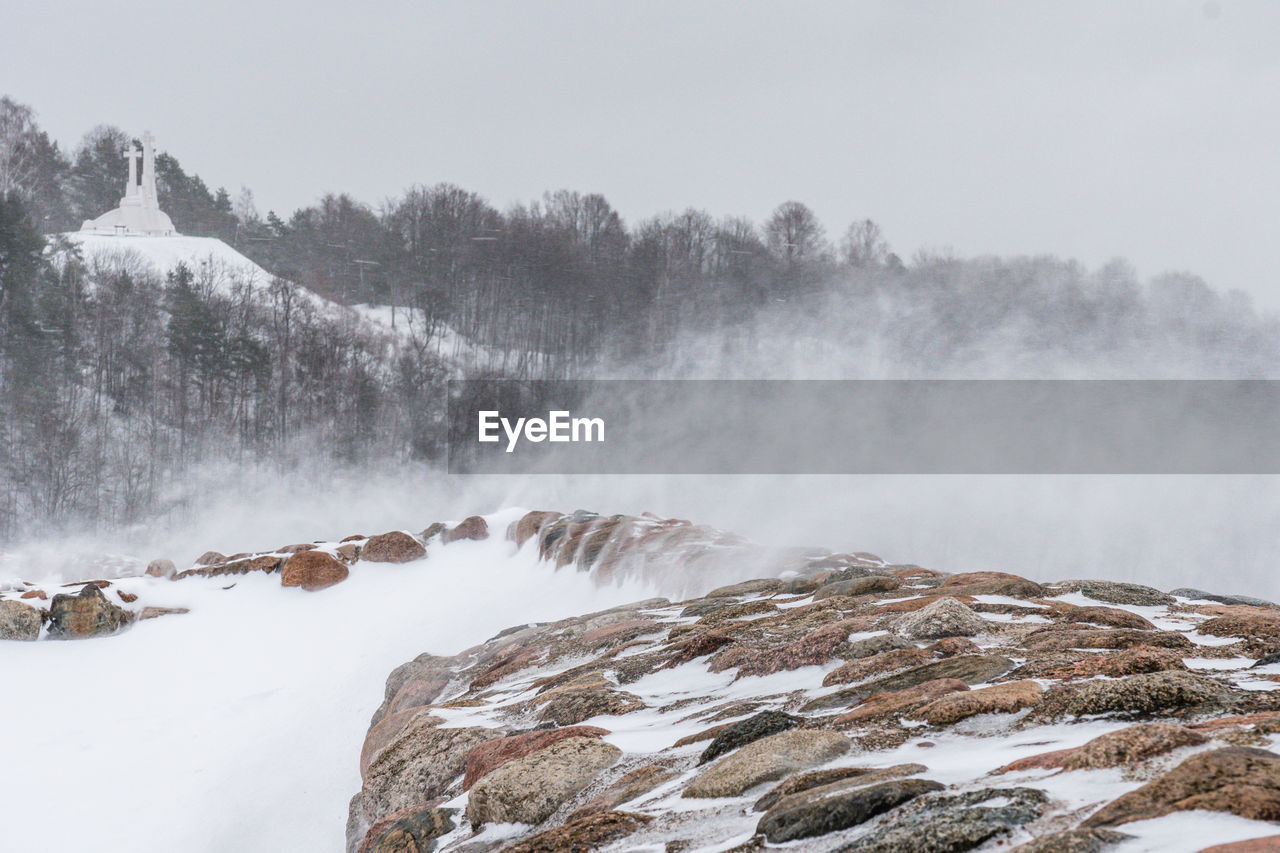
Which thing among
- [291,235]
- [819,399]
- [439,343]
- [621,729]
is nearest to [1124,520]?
[819,399]

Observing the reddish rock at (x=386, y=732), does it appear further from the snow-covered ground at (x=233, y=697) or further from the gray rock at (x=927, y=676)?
the gray rock at (x=927, y=676)

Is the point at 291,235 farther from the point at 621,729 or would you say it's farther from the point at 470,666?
the point at 621,729

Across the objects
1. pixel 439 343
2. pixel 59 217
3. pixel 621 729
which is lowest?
pixel 621 729

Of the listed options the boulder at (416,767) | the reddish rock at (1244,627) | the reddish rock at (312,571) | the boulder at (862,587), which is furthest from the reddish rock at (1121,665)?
the reddish rock at (312,571)

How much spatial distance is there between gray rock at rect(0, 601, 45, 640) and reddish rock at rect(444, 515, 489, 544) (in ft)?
21.9

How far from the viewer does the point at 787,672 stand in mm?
5055

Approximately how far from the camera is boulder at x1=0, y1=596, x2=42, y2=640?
12.5 meters

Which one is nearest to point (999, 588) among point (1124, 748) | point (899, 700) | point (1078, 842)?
point (899, 700)

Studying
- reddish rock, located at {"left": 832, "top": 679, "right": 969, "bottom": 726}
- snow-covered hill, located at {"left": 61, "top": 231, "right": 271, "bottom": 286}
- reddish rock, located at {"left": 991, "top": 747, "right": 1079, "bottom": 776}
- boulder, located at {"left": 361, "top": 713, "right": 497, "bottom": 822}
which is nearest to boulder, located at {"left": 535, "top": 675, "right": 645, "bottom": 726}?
boulder, located at {"left": 361, "top": 713, "right": 497, "bottom": 822}

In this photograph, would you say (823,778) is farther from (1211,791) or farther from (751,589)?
(751,589)

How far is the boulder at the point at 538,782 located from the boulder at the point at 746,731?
608mm

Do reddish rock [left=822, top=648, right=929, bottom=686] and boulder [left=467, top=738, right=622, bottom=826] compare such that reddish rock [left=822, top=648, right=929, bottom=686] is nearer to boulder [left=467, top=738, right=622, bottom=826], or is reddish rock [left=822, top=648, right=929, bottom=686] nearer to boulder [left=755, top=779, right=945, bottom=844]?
boulder [left=467, top=738, right=622, bottom=826]

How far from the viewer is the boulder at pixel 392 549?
50.9 feet

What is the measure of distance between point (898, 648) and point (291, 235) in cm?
6981
